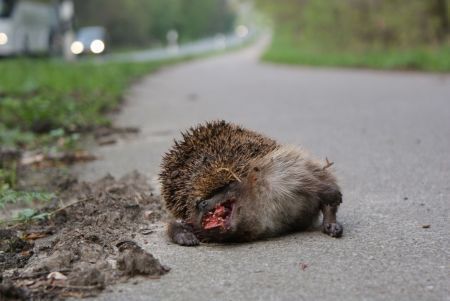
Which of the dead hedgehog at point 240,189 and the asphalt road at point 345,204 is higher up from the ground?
the dead hedgehog at point 240,189

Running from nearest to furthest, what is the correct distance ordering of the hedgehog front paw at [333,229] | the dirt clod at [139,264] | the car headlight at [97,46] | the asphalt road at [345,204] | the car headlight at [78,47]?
the asphalt road at [345,204], the dirt clod at [139,264], the hedgehog front paw at [333,229], the car headlight at [78,47], the car headlight at [97,46]

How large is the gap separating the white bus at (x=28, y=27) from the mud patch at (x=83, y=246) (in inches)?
1065

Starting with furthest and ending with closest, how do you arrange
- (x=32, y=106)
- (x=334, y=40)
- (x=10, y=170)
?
(x=334, y=40), (x=32, y=106), (x=10, y=170)

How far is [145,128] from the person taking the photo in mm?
10016

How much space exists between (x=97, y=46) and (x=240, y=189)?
43.7 m

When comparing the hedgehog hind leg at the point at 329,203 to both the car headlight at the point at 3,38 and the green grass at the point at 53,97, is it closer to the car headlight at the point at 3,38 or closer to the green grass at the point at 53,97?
the green grass at the point at 53,97

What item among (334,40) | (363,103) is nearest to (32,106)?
(363,103)

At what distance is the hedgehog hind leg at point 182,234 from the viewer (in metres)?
4.11

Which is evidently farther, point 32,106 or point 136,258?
point 32,106

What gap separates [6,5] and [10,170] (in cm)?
2817

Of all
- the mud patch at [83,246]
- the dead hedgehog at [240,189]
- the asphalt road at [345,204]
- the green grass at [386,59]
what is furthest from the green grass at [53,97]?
the green grass at [386,59]

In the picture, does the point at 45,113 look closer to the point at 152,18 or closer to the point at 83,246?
the point at 83,246

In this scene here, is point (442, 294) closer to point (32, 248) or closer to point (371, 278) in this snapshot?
point (371, 278)

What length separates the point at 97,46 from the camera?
1826 inches
